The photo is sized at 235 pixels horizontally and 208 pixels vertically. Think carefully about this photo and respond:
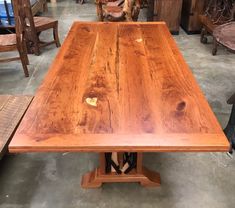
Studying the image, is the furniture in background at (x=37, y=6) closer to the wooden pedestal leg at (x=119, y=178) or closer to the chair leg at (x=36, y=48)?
the chair leg at (x=36, y=48)

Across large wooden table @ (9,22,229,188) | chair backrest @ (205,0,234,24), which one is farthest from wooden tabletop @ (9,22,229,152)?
chair backrest @ (205,0,234,24)

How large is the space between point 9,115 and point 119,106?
3.29ft

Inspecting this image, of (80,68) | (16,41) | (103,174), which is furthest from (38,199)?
(16,41)

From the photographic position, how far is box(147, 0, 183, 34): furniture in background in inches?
163

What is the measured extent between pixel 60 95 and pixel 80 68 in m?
0.31

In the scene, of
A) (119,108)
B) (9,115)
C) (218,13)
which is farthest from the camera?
(218,13)

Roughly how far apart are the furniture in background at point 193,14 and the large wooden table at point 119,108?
2.58m

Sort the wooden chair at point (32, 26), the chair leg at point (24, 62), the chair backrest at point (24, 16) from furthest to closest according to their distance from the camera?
the wooden chair at point (32, 26) → the chair leg at point (24, 62) → the chair backrest at point (24, 16)

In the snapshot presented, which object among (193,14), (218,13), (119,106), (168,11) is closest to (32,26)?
(168,11)

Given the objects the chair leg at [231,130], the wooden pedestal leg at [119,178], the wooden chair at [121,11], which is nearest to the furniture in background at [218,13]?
the wooden chair at [121,11]

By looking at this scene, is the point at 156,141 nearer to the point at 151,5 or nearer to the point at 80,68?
the point at 80,68

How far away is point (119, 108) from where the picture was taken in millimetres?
1173

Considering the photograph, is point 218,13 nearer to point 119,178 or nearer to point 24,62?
point 24,62

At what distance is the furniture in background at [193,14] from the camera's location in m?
4.10
